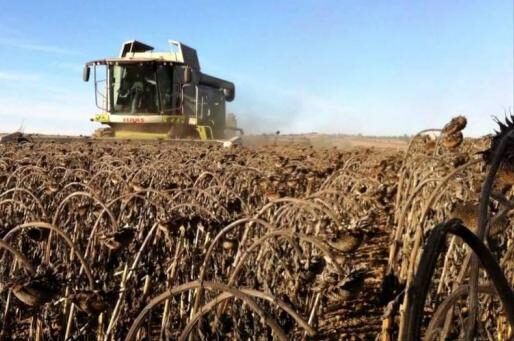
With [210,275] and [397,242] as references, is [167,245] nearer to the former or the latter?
[210,275]

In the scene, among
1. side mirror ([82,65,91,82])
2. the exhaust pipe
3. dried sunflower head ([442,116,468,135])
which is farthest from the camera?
the exhaust pipe

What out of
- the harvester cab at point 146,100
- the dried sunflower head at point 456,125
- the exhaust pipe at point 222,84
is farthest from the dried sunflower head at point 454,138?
the exhaust pipe at point 222,84

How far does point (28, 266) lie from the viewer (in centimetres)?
230

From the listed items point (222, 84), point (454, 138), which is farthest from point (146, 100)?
point (454, 138)

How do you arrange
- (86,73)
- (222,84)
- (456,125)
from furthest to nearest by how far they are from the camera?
(222,84), (86,73), (456,125)

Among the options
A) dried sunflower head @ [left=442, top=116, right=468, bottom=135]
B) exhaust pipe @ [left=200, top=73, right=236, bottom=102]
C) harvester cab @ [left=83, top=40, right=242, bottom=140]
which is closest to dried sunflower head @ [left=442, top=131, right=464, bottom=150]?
dried sunflower head @ [left=442, top=116, right=468, bottom=135]

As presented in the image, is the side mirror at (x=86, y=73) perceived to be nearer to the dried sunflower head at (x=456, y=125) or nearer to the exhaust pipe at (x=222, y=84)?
the exhaust pipe at (x=222, y=84)

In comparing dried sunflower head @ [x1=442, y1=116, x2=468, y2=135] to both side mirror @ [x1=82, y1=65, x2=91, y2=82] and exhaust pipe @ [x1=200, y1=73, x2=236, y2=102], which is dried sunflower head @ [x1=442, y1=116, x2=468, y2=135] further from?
exhaust pipe @ [x1=200, y1=73, x2=236, y2=102]

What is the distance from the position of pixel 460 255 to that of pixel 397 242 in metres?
0.38

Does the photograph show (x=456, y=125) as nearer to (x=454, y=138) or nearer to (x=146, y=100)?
(x=454, y=138)

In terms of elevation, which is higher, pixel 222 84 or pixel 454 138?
pixel 222 84

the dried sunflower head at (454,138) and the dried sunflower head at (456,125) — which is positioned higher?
the dried sunflower head at (456,125)

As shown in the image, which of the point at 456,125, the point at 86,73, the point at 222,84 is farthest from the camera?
the point at 222,84

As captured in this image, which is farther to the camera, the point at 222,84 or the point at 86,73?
the point at 222,84
